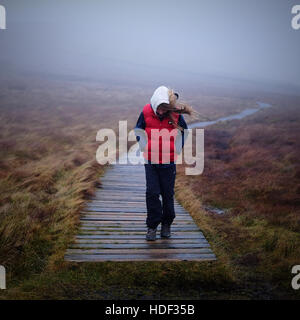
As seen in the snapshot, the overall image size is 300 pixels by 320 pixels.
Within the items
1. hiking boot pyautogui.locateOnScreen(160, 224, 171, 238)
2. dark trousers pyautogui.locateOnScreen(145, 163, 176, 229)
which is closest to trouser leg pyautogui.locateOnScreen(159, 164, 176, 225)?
dark trousers pyautogui.locateOnScreen(145, 163, 176, 229)

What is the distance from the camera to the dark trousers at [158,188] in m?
4.93

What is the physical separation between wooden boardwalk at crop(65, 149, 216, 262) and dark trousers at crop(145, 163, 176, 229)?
522mm

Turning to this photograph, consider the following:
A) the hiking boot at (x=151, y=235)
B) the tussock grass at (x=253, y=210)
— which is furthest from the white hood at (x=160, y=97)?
the tussock grass at (x=253, y=210)

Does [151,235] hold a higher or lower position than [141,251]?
higher

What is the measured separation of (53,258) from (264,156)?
37.0 feet

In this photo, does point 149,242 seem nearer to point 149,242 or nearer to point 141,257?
point 149,242

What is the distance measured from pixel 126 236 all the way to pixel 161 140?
79.9 inches

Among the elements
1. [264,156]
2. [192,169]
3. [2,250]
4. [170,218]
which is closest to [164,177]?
[170,218]

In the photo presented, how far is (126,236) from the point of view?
5.43 m

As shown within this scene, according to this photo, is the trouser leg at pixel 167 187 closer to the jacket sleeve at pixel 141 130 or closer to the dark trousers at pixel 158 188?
the dark trousers at pixel 158 188

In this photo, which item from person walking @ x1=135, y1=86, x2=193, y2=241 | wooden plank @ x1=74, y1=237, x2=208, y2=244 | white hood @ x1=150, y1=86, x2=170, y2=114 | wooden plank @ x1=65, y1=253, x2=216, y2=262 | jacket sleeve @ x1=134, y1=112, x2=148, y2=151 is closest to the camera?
white hood @ x1=150, y1=86, x2=170, y2=114

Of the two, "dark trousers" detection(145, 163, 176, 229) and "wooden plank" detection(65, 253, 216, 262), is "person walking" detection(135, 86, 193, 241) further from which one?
"wooden plank" detection(65, 253, 216, 262)

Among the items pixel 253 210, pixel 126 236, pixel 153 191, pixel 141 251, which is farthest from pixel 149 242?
pixel 253 210

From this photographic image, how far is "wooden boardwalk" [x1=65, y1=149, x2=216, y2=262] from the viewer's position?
482 centimetres
